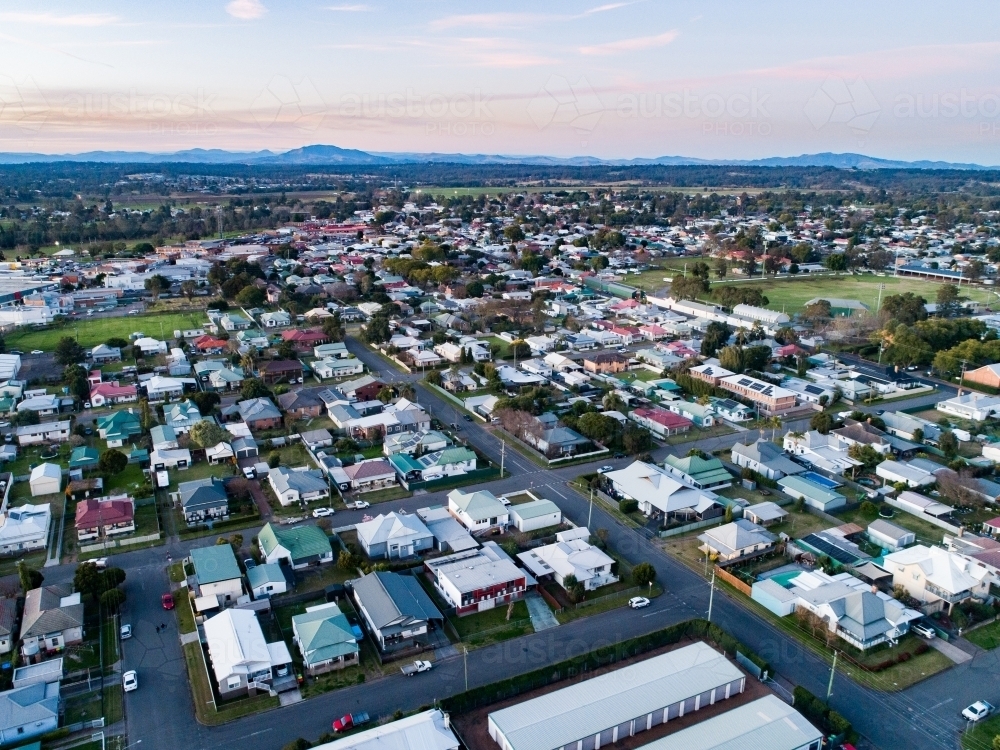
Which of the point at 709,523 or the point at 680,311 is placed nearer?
the point at 709,523

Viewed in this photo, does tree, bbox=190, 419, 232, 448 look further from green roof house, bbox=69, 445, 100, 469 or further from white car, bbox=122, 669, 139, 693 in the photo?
white car, bbox=122, 669, 139, 693

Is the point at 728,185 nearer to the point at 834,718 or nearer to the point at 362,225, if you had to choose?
the point at 362,225

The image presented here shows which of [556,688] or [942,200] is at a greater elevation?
[942,200]

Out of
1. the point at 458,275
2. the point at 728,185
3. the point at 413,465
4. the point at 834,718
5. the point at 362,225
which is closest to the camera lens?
the point at 834,718

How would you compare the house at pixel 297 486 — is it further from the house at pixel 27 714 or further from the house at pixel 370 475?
the house at pixel 27 714

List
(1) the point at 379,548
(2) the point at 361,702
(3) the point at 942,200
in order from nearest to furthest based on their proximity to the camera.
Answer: (2) the point at 361,702
(1) the point at 379,548
(3) the point at 942,200

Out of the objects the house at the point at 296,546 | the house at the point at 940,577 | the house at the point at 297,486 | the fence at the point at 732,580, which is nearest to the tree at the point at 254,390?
the house at the point at 297,486

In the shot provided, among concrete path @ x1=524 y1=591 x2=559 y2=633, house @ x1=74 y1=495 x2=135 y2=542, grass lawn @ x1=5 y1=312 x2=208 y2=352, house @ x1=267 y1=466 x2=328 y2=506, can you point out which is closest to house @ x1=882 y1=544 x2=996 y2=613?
concrete path @ x1=524 y1=591 x2=559 y2=633

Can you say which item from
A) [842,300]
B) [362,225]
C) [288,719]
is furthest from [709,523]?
[362,225]

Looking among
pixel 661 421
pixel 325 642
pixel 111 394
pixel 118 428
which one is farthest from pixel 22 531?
pixel 661 421
